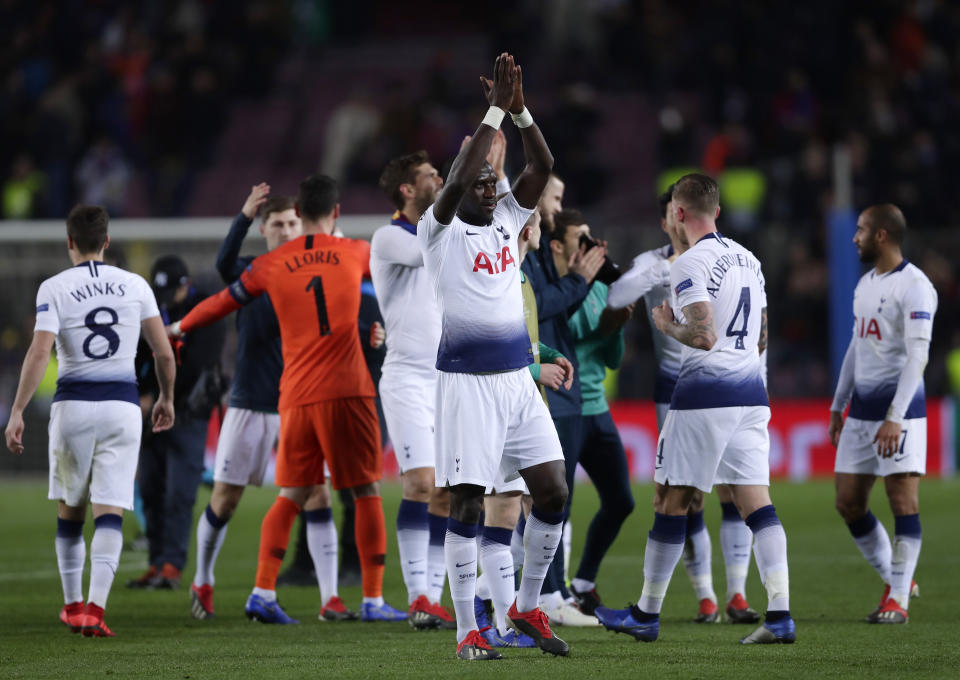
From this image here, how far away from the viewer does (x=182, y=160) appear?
23.1 metres

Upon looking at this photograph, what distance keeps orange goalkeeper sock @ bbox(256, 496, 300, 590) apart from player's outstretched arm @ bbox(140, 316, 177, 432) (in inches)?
31.0

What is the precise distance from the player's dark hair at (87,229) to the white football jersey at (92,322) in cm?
10

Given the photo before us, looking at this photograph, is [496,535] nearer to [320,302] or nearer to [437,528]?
[437,528]

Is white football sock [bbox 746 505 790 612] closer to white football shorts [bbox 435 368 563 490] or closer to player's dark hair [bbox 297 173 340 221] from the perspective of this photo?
white football shorts [bbox 435 368 563 490]

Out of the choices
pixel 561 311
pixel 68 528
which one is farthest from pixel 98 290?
pixel 561 311

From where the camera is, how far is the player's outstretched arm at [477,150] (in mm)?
6418

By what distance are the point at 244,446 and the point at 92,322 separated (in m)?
1.26

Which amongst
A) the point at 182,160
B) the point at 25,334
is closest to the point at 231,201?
the point at 182,160

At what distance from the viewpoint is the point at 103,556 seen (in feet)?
25.8

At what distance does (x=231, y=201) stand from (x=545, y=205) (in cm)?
1553

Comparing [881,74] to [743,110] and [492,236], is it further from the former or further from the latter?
[492,236]

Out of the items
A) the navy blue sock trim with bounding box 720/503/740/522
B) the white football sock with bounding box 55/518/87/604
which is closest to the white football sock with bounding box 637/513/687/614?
the navy blue sock trim with bounding box 720/503/740/522

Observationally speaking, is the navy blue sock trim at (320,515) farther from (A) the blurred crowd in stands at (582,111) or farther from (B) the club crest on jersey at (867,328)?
(A) the blurred crowd in stands at (582,111)

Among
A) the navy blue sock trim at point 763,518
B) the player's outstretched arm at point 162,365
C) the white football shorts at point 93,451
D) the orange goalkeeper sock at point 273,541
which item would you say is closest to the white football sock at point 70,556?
the white football shorts at point 93,451
